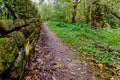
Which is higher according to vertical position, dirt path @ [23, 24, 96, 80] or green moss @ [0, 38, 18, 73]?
green moss @ [0, 38, 18, 73]

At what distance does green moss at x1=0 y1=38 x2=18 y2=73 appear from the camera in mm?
2656

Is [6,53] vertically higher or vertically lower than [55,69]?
higher

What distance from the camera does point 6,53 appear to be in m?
2.87

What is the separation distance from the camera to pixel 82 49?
26.3 ft

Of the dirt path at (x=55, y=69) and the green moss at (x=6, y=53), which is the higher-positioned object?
the green moss at (x=6, y=53)

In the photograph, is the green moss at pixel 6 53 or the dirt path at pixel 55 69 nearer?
the green moss at pixel 6 53

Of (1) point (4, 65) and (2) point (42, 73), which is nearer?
(1) point (4, 65)

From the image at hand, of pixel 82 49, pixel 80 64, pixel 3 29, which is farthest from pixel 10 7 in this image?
pixel 82 49

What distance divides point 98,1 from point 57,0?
1082 centimetres

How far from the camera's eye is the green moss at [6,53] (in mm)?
2656

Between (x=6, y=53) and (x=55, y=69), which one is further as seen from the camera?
(x=55, y=69)

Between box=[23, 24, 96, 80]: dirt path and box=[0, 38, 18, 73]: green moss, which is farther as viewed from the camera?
box=[23, 24, 96, 80]: dirt path

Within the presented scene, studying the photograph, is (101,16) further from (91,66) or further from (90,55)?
(91,66)

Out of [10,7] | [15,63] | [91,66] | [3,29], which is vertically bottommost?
[91,66]
